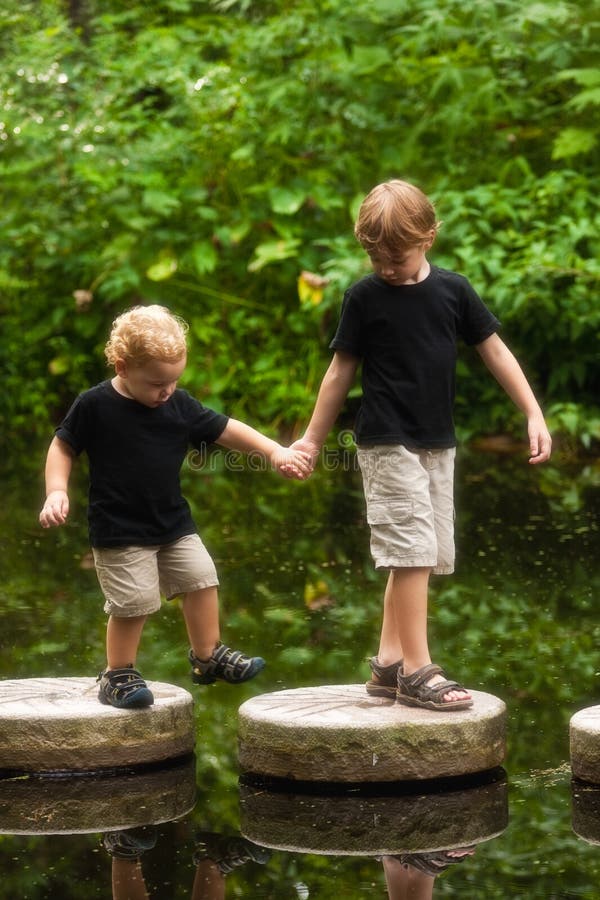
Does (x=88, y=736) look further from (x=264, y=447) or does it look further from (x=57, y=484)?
(x=264, y=447)

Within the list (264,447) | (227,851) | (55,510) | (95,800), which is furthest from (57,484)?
(227,851)

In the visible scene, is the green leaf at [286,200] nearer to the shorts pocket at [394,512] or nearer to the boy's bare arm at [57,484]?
the boy's bare arm at [57,484]

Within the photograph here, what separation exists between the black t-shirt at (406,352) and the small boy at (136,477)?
375 mm

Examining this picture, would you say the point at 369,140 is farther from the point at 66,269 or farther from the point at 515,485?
the point at 515,485

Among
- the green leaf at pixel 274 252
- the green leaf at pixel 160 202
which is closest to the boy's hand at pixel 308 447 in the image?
the green leaf at pixel 274 252

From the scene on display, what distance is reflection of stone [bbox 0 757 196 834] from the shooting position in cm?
346

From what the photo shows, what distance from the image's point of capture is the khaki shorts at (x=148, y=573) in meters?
4.00

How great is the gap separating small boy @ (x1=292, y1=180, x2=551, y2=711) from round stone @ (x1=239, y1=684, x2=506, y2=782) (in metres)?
0.12

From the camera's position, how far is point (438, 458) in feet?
13.1

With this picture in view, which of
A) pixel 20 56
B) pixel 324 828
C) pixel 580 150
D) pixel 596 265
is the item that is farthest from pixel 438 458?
pixel 20 56

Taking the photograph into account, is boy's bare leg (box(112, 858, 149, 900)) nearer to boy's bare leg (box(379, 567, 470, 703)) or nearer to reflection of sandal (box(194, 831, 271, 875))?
reflection of sandal (box(194, 831, 271, 875))

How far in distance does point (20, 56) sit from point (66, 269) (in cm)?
220

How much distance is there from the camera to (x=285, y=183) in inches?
444

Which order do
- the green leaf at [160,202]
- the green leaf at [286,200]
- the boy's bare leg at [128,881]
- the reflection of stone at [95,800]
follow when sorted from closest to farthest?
the boy's bare leg at [128,881] < the reflection of stone at [95,800] < the green leaf at [286,200] < the green leaf at [160,202]
